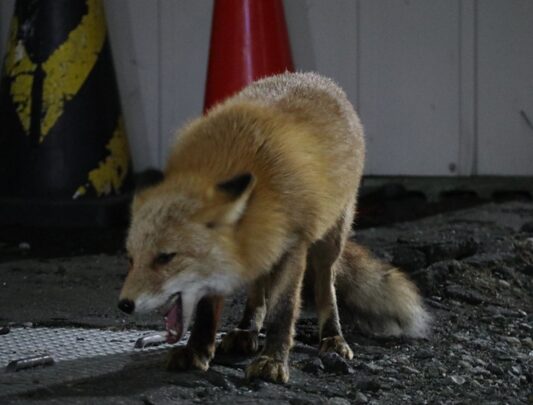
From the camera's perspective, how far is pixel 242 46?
293 inches

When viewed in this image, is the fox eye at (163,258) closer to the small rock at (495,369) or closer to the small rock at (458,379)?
the small rock at (458,379)

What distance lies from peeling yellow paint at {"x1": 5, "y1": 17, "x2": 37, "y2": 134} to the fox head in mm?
3475

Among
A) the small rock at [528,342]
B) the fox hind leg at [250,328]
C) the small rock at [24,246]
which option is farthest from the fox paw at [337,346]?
the small rock at [24,246]

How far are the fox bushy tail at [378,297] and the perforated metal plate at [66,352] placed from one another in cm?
71

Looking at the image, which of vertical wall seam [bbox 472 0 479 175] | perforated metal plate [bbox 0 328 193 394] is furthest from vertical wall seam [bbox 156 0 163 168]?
perforated metal plate [bbox 0 328 193 394]

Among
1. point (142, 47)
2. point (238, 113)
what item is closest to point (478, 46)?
point (142, 47)

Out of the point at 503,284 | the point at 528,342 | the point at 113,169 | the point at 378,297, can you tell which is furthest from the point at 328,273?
the point at 113,169

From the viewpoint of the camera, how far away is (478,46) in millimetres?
7902

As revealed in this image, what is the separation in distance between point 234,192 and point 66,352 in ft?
2.98

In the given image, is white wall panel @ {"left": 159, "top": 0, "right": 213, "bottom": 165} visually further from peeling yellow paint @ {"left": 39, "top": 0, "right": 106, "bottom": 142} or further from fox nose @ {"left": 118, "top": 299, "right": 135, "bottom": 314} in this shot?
fox nose @ {"left": 118, "top": 299, "right": 135, "bottom": 314}

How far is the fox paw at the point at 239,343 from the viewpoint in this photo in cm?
445

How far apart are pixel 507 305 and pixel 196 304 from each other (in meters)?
1.85

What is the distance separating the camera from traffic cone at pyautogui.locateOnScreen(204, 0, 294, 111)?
24.3 feet

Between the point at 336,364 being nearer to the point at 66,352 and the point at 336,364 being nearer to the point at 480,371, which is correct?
the point at 480,371
